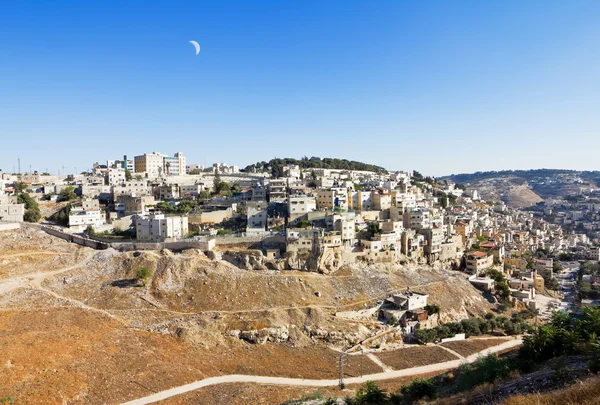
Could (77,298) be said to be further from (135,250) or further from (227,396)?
(227,396)

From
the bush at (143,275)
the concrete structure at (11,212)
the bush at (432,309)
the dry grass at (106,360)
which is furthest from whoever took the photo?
the concrete structure at (11,212)

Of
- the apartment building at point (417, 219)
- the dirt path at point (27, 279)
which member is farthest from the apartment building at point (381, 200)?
the dirt path at point (27, 279)

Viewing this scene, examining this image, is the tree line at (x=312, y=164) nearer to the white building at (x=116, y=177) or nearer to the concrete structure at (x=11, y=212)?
the white building at (x=116, y=177)

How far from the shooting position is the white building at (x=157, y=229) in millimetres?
42312

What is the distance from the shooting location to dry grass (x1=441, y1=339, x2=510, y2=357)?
3231cm

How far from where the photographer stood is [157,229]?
4244 cm

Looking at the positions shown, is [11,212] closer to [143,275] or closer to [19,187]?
[19,187]

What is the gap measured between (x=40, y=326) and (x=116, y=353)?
22.5 feet

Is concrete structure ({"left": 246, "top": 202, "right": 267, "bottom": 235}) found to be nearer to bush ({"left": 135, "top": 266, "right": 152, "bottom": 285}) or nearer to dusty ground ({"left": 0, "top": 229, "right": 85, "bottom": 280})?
bush ({"left": 135, "top": 266, "right": 152, "bottom": 285})

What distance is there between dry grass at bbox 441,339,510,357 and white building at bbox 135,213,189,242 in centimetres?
2988

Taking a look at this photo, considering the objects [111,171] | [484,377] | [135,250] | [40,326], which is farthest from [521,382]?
[111,171]

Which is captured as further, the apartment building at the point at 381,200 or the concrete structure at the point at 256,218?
the apartment building at the point at 381,200

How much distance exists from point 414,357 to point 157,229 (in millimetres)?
29102

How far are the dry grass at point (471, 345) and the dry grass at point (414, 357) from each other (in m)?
1.27
